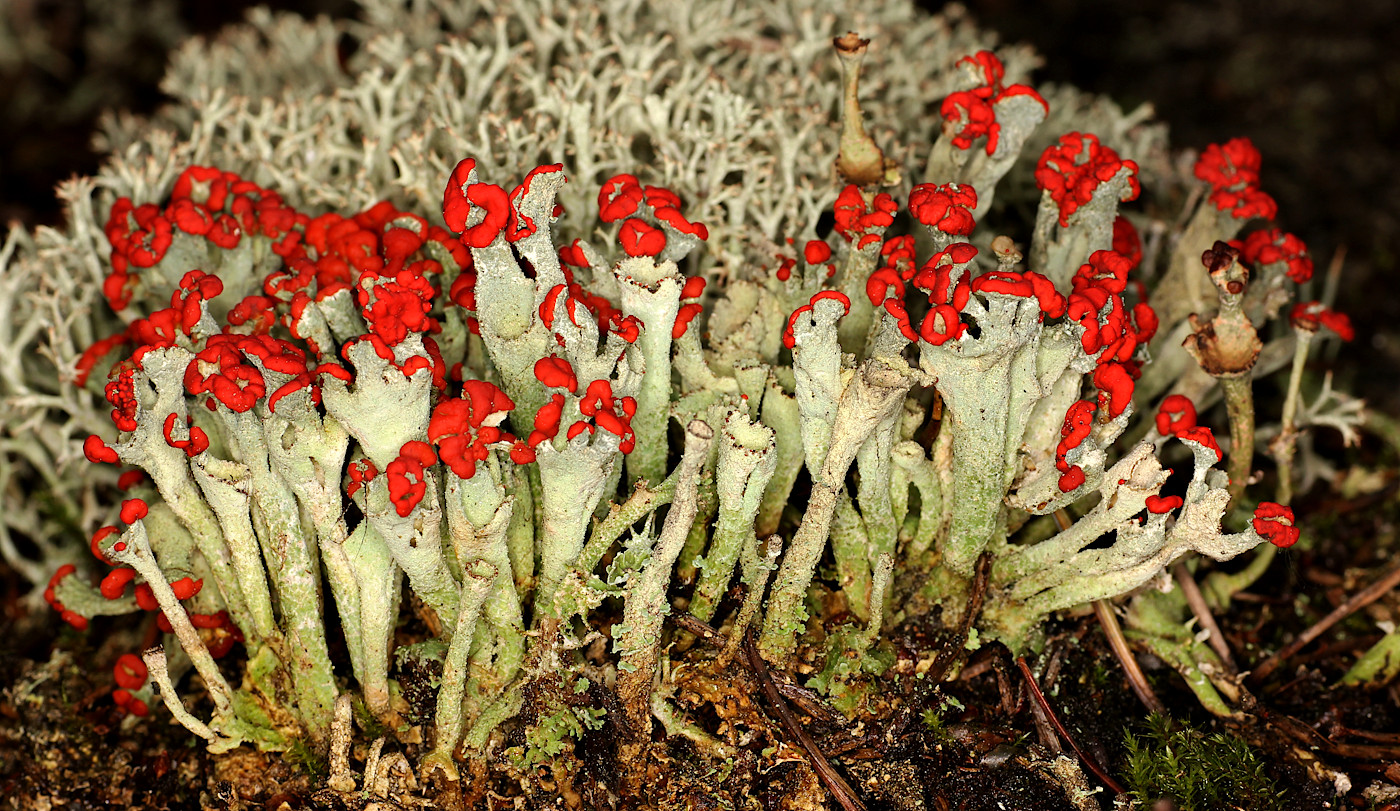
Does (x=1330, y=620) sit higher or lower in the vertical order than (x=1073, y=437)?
→ lower

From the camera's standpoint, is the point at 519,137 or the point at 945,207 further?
the point at 519,137

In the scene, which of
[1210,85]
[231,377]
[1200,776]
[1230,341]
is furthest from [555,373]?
[1210,85]

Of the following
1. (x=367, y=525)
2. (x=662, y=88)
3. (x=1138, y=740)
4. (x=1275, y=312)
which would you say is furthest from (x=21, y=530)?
(x=1275, y=312)

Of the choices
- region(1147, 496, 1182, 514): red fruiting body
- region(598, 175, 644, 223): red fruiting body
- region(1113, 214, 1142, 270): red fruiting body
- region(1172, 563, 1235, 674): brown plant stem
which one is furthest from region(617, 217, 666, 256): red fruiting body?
region(1172, 563, 1235, 674): brown plant stem

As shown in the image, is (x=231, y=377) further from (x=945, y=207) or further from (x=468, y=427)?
(x=945, y=207)

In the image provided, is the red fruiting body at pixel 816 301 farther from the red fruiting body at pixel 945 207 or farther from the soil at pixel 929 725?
the soil at pixel 929 725

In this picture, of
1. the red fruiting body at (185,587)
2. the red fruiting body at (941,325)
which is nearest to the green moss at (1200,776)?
the red fruiting body at (941,325)
